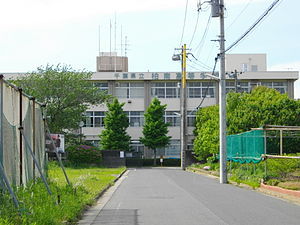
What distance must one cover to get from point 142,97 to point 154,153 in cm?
870

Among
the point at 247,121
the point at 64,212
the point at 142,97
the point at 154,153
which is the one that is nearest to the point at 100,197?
the point at 64,212

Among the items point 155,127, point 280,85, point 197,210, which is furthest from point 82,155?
point 197,210

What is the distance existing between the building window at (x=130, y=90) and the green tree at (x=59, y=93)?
19.1 m

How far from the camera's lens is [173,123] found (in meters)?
71.2

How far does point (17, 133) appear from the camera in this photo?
12438 millimetres

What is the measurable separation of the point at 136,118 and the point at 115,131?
27.4ft

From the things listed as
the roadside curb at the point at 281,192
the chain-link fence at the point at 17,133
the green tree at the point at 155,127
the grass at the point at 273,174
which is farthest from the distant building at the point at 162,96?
the chain-link fence at the point at 17,133

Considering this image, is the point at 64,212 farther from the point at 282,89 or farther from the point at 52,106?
the point at 282,89

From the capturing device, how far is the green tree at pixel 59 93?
49.8 meters

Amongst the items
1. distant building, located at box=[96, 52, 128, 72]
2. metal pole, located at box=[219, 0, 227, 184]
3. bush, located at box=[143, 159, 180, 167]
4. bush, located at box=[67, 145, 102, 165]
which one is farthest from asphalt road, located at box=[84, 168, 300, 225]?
distant building, located at box=[96, 52, 128, 72]

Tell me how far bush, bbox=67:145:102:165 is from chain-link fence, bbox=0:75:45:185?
33463 millimetres

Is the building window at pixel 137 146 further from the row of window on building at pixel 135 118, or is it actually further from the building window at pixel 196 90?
the building window at pixel 196 90

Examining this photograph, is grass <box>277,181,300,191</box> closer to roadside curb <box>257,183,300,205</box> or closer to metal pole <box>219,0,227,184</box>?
roadside curb <box>257,183,300,205</box>

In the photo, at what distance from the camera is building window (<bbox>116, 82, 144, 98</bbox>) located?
2788 inches
